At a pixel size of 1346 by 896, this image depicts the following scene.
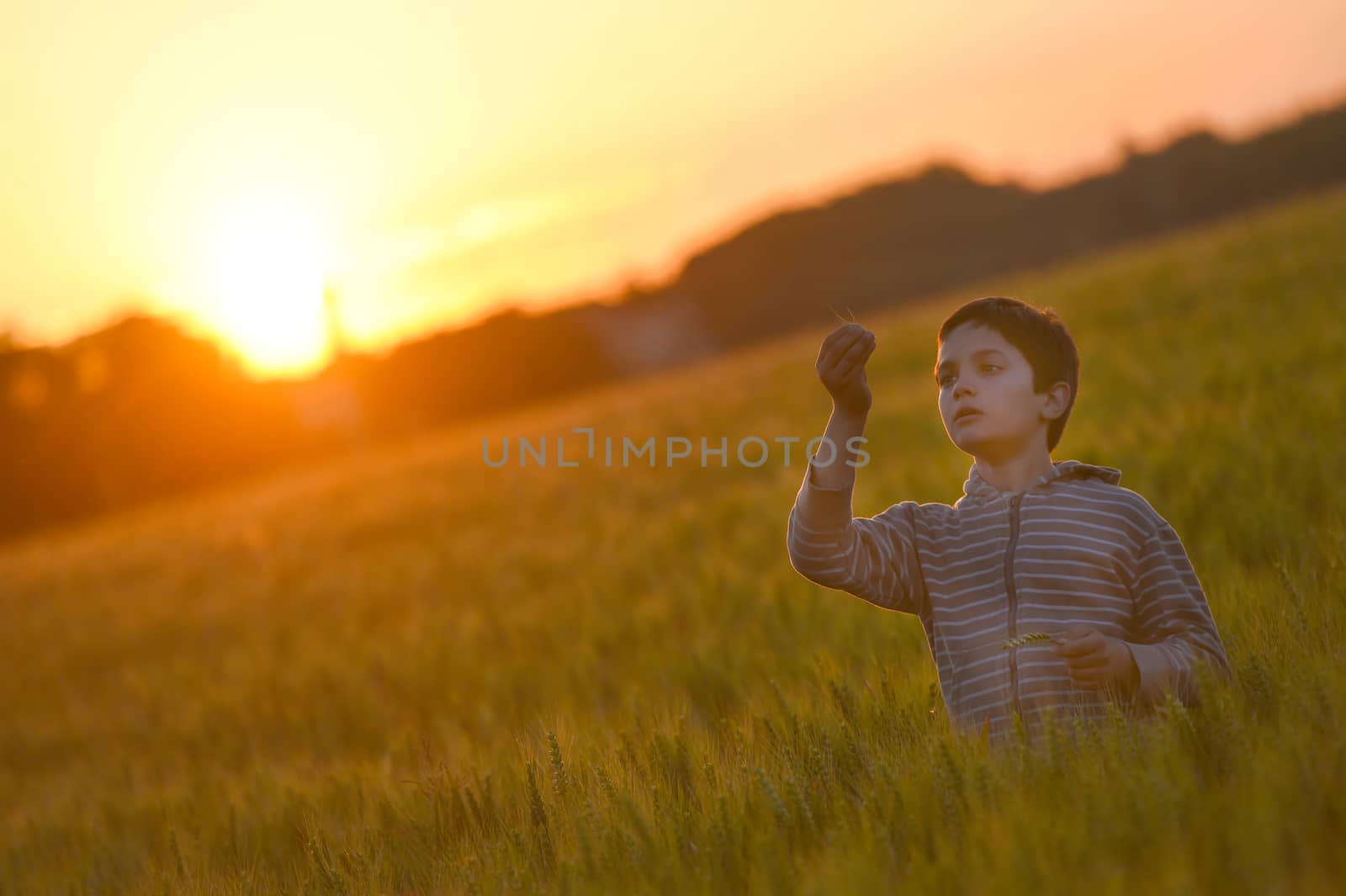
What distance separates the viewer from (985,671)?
1737mm

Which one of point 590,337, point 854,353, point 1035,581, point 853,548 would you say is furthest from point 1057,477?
point 590,337

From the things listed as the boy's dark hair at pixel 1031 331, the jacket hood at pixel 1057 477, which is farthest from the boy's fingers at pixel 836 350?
the jacket hood at pixel 1057 477

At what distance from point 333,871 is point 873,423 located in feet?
19.8

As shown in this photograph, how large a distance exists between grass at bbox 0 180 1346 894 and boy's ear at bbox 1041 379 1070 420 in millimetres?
486

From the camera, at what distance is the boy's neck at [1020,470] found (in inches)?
70.2

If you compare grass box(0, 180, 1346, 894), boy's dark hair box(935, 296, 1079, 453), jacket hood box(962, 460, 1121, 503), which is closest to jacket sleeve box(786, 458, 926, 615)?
jacket hood box(962, 460, 1121, 503)

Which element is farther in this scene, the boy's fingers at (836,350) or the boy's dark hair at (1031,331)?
the boy's dark hair at (1031,331)

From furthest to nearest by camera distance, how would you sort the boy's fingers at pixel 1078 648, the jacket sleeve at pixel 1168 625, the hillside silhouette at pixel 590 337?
the hillside silhouette at pixel 590 337 → the jacket sleeve at pixel 1168 625 → the boy's fingers at pixel 1078 648

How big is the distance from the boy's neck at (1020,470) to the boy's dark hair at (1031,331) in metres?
0.09

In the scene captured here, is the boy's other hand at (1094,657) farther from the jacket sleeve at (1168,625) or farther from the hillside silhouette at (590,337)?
the hillside silhouette at (590,337)

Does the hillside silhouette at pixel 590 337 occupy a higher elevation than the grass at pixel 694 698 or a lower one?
higher

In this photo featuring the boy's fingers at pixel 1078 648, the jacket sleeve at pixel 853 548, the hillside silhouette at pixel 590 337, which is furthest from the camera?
the hillside silhouette at pixel 590 337

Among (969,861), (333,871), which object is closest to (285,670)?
(333,871)

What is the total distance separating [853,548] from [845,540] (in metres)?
0.03
